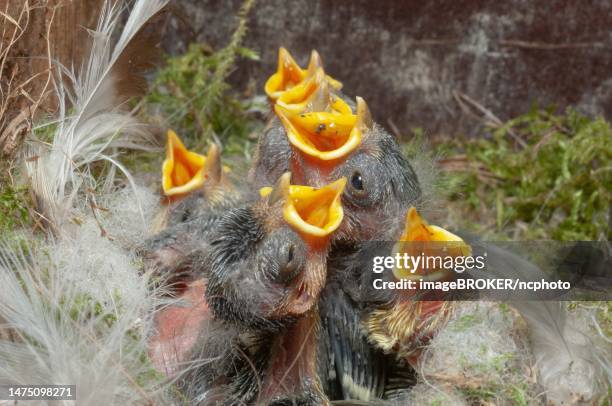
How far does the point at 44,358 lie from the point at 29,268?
0.13 m

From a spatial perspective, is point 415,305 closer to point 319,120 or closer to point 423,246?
point 423,246

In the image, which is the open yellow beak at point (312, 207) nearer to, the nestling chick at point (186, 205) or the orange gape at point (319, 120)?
the orange gape at point (319, 120)

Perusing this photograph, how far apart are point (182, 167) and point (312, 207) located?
417mm

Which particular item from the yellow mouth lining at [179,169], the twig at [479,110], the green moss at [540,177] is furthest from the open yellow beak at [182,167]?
the twig at [479,110]

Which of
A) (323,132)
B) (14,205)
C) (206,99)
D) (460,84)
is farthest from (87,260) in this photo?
(460,84)

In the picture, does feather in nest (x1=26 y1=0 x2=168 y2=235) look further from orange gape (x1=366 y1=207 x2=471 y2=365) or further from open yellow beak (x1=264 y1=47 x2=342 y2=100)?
orange gape (x1=366 y1=207 x2=471 y2=365)

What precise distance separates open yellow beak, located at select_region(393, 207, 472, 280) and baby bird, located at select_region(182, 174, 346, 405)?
0.11m

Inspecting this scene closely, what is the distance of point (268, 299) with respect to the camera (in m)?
0.94

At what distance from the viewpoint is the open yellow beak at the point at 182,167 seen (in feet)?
4.12

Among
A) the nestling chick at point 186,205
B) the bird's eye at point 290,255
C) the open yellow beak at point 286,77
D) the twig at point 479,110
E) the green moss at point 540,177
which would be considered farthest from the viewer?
the twig at point 479,110

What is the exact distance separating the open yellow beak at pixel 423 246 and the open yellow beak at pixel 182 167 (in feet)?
1.25

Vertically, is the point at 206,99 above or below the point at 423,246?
below

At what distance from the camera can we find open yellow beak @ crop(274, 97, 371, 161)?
1089 millimetres

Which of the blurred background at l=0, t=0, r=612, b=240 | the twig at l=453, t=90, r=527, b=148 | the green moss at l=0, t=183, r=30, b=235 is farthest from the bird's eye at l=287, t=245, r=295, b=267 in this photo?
the twig at l=453, t=90, r=527, b=148
